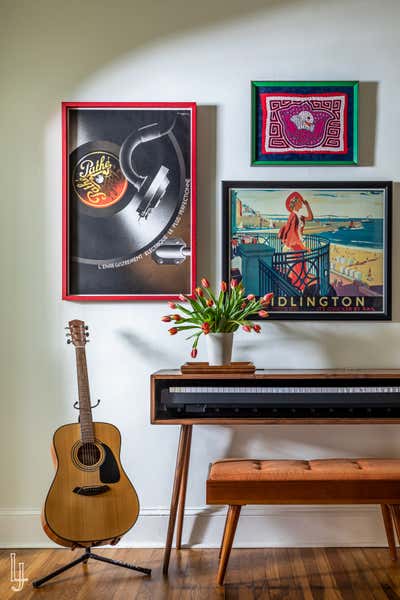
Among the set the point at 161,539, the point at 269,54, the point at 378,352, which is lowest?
the point at 161,539

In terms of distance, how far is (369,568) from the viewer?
266 centimetres

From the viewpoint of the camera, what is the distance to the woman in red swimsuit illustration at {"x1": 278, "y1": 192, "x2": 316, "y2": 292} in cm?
299

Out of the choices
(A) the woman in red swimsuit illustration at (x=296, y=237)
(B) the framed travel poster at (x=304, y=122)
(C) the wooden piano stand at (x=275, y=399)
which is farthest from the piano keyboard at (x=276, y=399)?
(B) the framed travel poster at (x=304, y=122)

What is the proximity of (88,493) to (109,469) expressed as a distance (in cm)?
13

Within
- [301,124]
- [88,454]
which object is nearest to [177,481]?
[88,454]

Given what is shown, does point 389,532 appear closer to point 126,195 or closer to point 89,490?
point 89,490

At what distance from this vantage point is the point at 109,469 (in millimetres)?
2609

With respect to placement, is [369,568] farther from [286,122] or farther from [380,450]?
[286,122]

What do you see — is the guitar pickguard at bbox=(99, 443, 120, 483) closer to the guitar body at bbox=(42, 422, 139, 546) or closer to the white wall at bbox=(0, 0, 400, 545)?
the guitar body at bbox=(42, 422, 139, 546)

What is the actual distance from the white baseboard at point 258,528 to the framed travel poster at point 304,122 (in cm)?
167

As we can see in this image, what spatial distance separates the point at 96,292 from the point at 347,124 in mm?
1448

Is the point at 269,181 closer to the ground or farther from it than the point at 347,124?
closer to the ground

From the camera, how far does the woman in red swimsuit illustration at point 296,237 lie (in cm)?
299

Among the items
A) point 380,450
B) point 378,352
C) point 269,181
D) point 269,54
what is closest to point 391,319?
point 378,352
